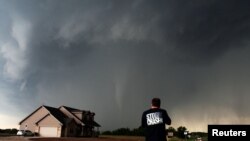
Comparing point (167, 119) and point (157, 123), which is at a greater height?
point (167, 119)

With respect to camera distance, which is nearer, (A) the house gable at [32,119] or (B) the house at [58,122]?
(B) the house at [58,122]

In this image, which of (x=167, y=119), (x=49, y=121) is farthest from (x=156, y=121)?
(x=49, y=121)

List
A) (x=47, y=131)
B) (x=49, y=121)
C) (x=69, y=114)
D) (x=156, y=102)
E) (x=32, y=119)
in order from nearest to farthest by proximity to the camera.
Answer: (x=156, y=102)
(x=47, y=131)
(x=49, y=121)
(x=32, y=119)
(x=69, y=114)

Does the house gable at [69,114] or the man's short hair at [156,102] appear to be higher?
the man's short hair at [156,102]

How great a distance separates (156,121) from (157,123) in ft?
0.20

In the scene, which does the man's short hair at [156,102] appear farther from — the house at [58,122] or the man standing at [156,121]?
the house at [58,122]

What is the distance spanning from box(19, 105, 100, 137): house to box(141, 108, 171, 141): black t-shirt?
71540 mm

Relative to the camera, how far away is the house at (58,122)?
80.1m

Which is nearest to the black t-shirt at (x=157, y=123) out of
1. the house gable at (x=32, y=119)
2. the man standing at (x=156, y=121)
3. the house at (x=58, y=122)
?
the man standing at (x=156, y=121)

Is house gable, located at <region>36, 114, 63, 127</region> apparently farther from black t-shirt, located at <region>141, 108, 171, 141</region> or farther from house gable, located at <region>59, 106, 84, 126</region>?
black t-shirt, located at <region>141, 108, 171, 141</region>

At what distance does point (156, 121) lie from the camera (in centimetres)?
982

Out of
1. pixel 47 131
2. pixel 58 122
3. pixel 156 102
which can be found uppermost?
pixel 156 102

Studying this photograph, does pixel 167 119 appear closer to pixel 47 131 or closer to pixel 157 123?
pixel 157 123

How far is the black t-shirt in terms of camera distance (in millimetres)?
9750
